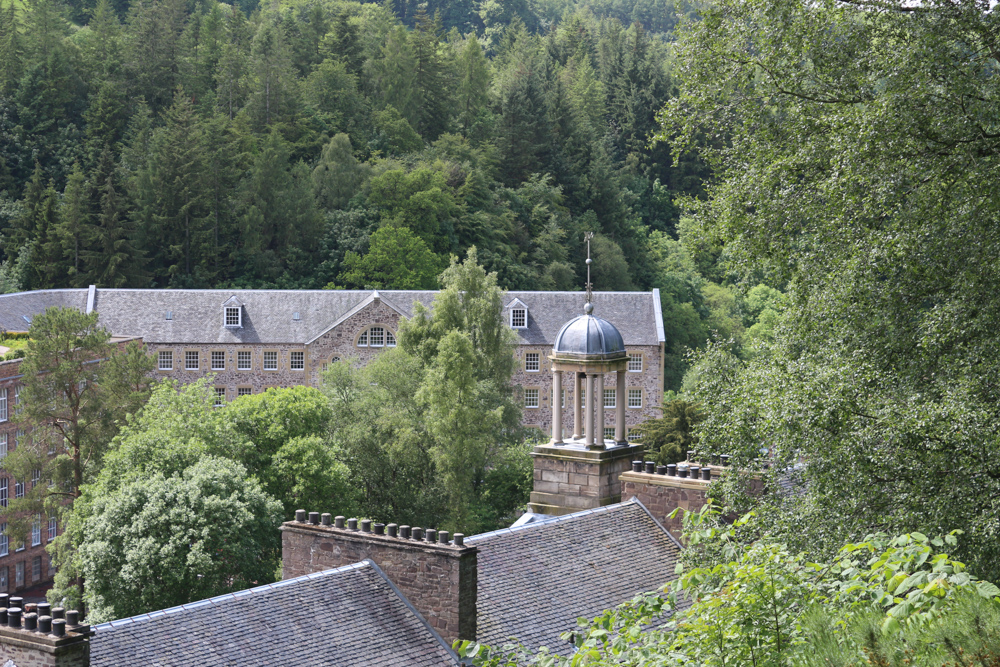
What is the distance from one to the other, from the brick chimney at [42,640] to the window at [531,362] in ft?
175

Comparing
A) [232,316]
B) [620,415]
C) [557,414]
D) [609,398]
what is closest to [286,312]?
[232,316]

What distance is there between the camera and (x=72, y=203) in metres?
80.6

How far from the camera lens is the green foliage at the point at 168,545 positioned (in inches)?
1171

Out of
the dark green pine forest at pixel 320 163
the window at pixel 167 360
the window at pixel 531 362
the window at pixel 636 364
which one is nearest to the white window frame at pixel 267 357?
the window at pixel 167 360

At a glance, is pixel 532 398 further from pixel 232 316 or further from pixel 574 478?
pixel 574 478

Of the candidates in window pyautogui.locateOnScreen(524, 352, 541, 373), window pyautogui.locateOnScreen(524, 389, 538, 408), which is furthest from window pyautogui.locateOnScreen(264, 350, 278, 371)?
window pyautogui.locateOnScreen(524, 389, 538, 408)

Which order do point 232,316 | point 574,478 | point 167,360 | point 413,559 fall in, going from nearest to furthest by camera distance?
point 413,559, point 574,478, point 167,360, point 232,316

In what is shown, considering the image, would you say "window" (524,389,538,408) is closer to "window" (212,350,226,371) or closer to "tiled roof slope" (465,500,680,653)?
"window" (212,350,226,371)

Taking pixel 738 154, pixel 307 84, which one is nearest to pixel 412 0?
pixel 307 84

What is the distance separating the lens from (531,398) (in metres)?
66.1

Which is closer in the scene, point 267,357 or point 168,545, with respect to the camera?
point 168,545

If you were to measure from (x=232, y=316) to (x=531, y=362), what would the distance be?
633 inches

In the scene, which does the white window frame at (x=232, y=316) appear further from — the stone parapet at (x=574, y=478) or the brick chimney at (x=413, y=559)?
the brick chimney at (x=413, y=559)

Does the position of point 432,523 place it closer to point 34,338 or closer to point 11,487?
point 34,338
